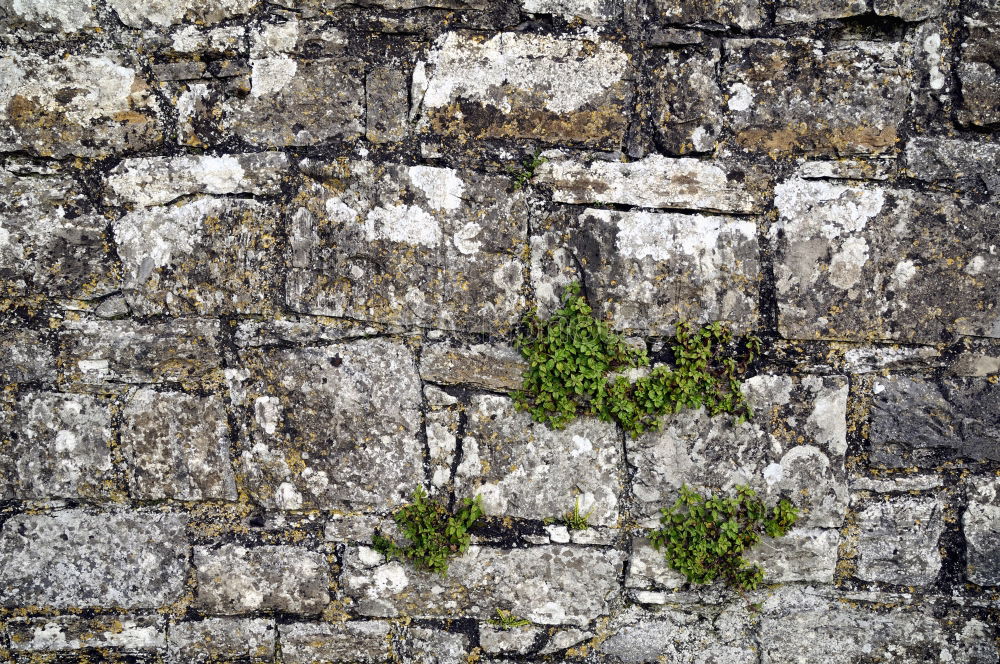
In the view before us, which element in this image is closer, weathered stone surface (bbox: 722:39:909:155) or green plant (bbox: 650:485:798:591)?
weathered stone surface (bbox: 722:39:909:155)

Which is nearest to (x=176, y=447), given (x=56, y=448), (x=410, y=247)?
(x=56, y=448)

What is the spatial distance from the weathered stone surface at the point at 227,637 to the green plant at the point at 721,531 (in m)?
1.46

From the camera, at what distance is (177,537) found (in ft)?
7.60

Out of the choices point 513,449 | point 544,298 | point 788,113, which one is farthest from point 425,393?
point 788,113

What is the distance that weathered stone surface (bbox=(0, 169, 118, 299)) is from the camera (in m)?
2.23

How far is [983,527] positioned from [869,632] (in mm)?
542

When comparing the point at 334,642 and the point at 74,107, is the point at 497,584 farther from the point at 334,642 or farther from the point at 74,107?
the point at 74,107

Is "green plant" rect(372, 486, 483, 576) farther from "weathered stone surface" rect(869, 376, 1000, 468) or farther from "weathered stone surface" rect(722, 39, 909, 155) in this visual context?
"weathered stone surface" rect(722, 39, 909, 155)

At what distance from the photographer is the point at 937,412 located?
223 centimetres

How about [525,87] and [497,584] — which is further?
[497,584]

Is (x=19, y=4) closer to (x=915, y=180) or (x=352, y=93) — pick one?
(x=352, y=93)

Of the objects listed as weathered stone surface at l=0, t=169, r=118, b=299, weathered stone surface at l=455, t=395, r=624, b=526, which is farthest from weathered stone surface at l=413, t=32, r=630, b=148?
weathered stone surface at l=0, t=169, r=118, b=299

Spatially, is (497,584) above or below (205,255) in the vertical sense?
below

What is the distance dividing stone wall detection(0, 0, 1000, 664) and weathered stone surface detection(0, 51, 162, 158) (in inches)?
0.4
